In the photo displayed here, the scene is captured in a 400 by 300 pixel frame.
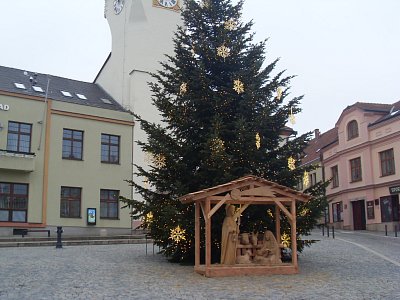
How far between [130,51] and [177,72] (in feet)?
76.0

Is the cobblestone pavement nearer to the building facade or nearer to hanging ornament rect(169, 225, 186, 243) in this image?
hanging ornament rect(169, 225, 186, 243)

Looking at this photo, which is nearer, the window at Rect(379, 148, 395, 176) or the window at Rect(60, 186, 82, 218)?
the window at Rect(60, 186, 82, 218)

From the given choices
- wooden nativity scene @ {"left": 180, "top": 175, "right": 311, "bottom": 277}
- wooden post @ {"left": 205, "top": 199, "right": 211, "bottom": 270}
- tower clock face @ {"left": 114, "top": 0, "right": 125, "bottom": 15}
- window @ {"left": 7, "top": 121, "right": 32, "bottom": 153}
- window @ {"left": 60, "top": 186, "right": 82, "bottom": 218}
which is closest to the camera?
wooden post @ {"left": 205, "top": 199, "right": 211, "bottom": 270}

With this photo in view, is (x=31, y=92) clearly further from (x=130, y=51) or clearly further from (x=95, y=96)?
(x=130, y=51)

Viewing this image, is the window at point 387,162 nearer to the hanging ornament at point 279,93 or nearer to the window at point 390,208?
the window at point 390,208

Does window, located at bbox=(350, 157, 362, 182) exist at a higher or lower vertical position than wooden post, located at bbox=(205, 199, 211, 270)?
higher

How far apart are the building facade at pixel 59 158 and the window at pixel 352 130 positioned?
18.7 metres

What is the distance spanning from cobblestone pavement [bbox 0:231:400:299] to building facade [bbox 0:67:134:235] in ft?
47.0

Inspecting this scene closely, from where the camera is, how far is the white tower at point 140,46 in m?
37.8

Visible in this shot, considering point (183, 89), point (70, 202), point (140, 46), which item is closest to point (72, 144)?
point (70, 202)

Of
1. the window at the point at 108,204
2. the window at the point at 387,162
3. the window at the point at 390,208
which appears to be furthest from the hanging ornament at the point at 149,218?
the window at the point at 387,162

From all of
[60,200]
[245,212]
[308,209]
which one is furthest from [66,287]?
[60,200]

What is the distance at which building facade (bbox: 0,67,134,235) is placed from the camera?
30469mm

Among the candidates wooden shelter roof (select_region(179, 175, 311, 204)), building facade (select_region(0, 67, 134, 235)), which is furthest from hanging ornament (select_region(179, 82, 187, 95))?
building facade (select_region(0, 67, 134, 235))
